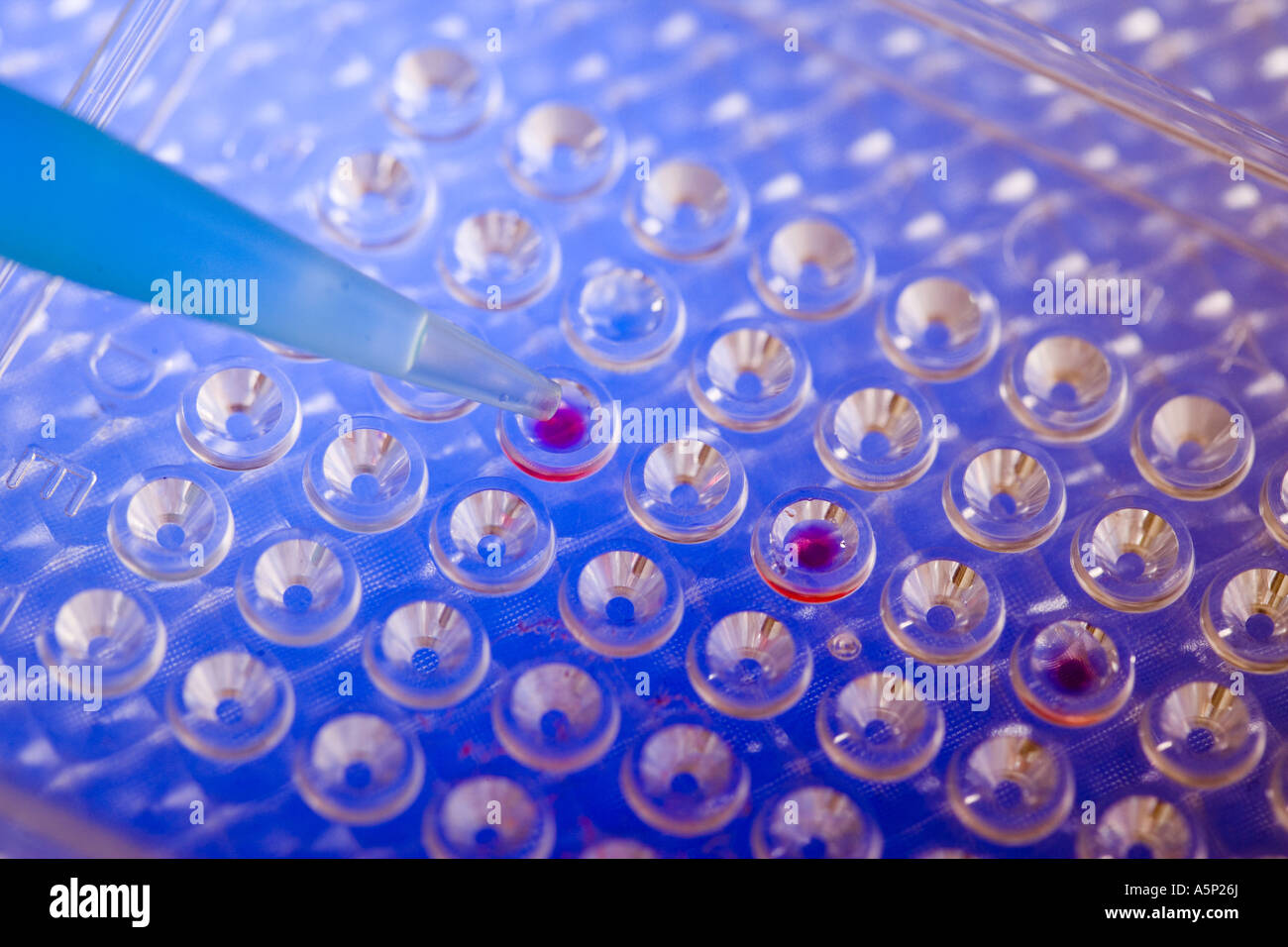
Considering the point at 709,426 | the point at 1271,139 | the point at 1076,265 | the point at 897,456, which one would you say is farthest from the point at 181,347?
the point at 1271,139

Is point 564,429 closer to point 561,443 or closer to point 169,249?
point 561,443

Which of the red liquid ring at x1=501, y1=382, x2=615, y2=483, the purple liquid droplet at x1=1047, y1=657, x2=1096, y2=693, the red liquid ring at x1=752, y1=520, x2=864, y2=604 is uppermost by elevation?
the red liquid ring at x1=501, y1=382, x2=615, y2=483

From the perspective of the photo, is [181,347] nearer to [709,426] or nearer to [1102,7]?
[709,426]

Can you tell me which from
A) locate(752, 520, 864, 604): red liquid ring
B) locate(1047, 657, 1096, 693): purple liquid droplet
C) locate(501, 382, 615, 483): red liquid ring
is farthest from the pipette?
locate(1047, 657, 1096, 693): purple liquid droplet

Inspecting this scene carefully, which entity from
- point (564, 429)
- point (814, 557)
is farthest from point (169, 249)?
point (814, 557)

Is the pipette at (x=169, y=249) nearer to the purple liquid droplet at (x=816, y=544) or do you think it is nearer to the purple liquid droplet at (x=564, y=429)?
the purple liquid droplet at (x=564, y=429)

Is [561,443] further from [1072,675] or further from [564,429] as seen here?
[1072,675]

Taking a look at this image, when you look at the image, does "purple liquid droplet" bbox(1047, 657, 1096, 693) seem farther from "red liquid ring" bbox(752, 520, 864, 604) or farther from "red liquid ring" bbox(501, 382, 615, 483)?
"red liquid ring" bbox(501, 382, 615, 483)

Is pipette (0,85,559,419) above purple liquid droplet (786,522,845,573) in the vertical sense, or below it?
above

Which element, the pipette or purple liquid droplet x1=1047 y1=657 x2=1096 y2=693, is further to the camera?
purple liquid droplet x1=1047 y1=657 x2=1096 y2=693

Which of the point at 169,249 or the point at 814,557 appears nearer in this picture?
the point at 169,249

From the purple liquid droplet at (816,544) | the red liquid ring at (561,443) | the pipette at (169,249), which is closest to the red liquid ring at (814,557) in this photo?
the purple liquid droplet at (816,544)

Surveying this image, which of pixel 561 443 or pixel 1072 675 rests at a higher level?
pixel 561 443
